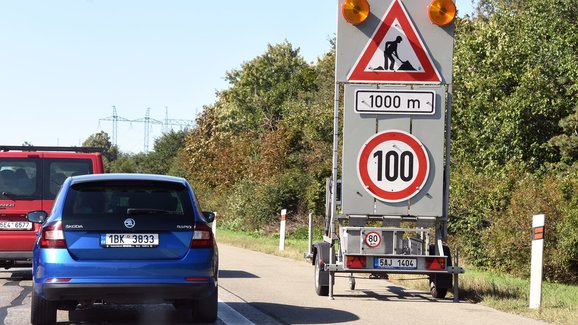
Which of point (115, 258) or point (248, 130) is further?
point (248, 130)

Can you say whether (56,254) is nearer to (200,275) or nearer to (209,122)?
(200,275)

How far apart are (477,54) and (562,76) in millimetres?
2474

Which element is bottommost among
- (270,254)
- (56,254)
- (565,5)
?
(270,254)

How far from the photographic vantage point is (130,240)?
10.8 m

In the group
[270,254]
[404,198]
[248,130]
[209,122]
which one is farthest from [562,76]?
[209,122]

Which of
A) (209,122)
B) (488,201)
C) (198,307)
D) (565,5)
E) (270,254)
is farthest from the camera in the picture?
(209,122)

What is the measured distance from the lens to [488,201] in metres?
23.6

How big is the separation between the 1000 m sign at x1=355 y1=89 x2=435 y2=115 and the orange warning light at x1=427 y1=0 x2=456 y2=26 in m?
0.95

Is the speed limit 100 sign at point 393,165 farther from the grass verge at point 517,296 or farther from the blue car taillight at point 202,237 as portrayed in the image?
the blue car taillight at point 202,237

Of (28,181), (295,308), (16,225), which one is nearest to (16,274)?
(16,225)

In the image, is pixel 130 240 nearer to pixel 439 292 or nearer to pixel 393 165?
pixel 393 165

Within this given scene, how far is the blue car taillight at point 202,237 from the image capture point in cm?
1096

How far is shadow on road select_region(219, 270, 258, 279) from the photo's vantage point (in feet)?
62.0

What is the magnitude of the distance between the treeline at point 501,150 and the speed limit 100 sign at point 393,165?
19.2 ft
